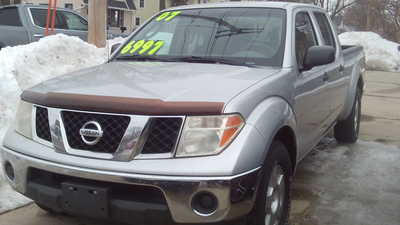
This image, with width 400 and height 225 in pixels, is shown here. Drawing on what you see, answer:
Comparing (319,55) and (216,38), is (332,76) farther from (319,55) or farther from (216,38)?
(216,38)

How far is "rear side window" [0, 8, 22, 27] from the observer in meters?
9.73

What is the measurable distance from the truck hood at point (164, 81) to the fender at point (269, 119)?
171 mm

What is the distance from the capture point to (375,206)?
4.11 m

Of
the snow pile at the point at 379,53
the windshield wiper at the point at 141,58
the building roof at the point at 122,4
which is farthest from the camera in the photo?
the building roof at the point at 122,4

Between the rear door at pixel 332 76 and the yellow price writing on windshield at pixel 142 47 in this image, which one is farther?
the rear door at pixel 332 76

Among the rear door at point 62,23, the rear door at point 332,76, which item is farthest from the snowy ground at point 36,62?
the rear door at point 332,76

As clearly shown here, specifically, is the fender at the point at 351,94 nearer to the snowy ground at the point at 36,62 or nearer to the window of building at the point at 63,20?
the snowy ground at the point at 36,62

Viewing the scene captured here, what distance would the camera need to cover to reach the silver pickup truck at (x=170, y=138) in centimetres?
255

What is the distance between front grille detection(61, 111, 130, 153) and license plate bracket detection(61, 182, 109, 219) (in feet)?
0.74

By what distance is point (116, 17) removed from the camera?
155 ft

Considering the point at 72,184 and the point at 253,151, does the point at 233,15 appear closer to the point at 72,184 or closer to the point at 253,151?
the point at 253,151

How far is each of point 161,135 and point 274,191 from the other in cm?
92

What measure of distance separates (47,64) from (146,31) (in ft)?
8.86

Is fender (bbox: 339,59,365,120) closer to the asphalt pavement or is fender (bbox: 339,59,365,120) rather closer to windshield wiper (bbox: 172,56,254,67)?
the asphalt pavement
